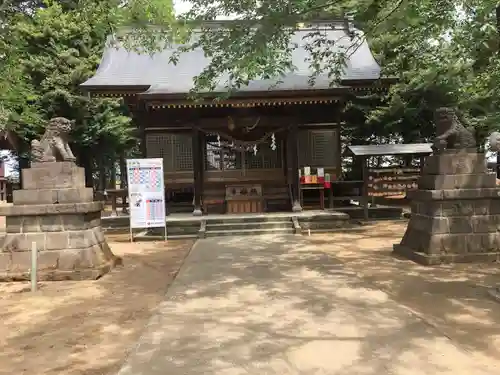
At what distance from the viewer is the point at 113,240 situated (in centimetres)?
1205

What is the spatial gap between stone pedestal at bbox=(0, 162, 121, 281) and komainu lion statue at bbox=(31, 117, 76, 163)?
0.14 m

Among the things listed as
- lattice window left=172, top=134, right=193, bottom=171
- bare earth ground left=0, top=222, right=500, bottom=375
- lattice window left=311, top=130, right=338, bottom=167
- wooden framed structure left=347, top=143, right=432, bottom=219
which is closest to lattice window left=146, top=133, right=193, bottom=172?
lattice window left=172, top=134, right=193, bottom=171

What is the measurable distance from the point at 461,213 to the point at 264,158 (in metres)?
8.29

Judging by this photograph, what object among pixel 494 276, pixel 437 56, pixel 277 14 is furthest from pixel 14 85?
pixel 494 276

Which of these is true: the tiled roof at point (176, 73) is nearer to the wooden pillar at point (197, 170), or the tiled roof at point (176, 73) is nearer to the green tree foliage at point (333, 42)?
the wooden pillar at point (197, 170)

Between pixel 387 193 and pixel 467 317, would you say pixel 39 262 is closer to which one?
pixel 467 317

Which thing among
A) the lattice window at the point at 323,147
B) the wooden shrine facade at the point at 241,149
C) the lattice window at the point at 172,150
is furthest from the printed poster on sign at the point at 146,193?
the lattice window at the point at 323,147

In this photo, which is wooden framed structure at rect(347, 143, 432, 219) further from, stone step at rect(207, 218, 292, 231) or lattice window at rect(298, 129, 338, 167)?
stone step at rect(207, 218, 292, 231)

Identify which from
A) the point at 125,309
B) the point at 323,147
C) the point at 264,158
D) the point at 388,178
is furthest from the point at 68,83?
the point at 125,309

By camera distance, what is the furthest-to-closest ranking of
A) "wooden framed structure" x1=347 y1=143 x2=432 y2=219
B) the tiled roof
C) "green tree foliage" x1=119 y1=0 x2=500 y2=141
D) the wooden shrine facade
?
the wooden shrine facade → "wooden framed structure" x1=347 y1=143 x2=432 y2=219 → the tiled roof → "green tree foliage" x1=119 y1=0 x2=500 y2=141

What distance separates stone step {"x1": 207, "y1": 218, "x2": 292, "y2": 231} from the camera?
12.5m

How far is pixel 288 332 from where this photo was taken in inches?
162

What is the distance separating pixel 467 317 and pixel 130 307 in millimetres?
3709

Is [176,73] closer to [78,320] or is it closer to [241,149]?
[241,149]
